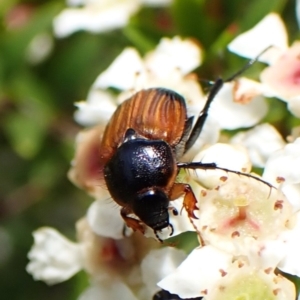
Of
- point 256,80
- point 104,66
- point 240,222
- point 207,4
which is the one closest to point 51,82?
point 104,66

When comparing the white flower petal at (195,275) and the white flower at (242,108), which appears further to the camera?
the white flower at (242,108)

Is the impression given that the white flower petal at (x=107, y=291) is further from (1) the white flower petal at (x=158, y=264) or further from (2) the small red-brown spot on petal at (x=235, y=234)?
(2) the small red-brown spot on petal at (x=235, y=234)

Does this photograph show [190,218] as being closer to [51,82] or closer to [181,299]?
[181,299]

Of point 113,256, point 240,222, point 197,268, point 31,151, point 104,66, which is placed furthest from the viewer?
point 104,66

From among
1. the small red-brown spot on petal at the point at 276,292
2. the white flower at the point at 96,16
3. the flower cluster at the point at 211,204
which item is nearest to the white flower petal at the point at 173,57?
the flower cluster at the point at 211,204

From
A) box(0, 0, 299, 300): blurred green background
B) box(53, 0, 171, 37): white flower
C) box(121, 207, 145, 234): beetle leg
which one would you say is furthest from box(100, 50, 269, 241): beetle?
box(53, 0, 171, 37): white flower

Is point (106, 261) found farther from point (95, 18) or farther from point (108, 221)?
point (95, 18)
